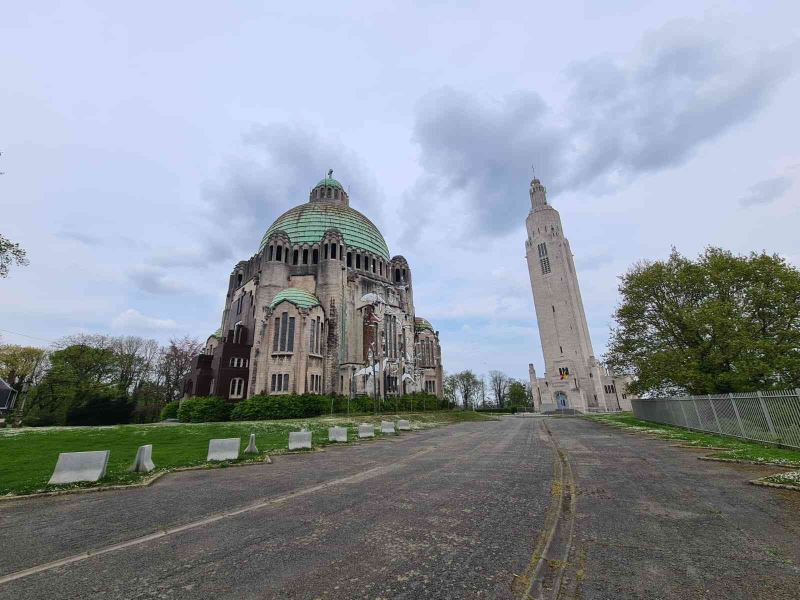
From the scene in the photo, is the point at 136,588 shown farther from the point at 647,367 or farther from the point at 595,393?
the point at 595,393


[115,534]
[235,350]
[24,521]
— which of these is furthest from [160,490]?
[235,350]

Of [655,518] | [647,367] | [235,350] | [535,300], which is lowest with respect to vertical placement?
[655,518]

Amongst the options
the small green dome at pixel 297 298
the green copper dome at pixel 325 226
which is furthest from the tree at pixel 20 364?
the small green dome at pixel 297 298

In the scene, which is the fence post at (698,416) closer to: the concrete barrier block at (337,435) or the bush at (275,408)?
the concrete barrier block at (337,435)

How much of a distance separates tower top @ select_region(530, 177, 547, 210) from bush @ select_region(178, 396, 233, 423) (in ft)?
258

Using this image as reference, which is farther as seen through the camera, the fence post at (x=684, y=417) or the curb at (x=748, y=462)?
the fence post at (x=684, y=417)

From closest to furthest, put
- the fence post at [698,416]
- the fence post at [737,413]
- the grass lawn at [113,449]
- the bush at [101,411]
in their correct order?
the grass lawn at [113,449], the fence post at [737,413], the fence post at [698,416], the bush at [101,411]

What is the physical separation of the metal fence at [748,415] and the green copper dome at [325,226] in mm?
43672

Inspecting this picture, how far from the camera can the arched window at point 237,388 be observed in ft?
128

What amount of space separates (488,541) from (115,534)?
17.2 ft

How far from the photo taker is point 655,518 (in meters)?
5.18

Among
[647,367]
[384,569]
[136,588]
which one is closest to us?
[136,588]

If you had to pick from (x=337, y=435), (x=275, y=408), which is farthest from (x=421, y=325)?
(x=337, y=435)

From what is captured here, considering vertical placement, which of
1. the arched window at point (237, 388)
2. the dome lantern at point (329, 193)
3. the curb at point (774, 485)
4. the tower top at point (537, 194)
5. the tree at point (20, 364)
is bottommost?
the curb at point (774, 485)
